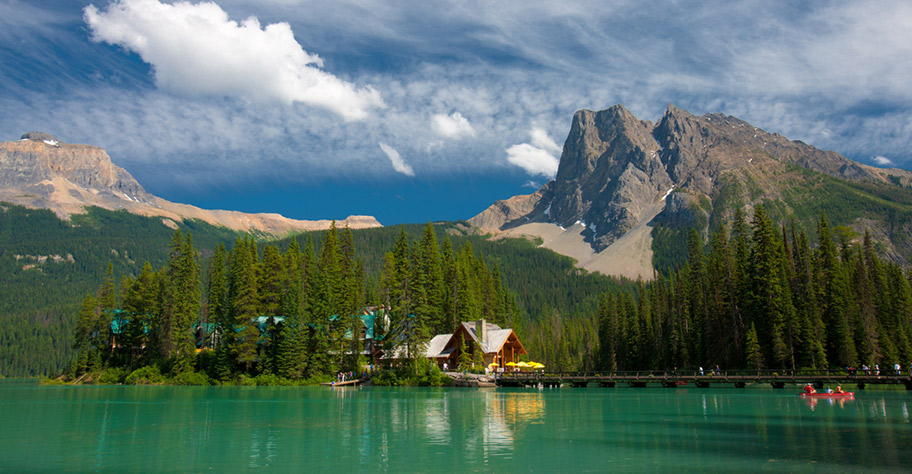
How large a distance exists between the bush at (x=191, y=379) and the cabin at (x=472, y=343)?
86.5 feet

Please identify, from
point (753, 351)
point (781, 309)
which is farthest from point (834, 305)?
point (753, 351)

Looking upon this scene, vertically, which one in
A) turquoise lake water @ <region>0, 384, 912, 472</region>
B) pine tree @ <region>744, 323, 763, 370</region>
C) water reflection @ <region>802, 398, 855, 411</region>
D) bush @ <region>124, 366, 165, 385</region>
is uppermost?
pine tree @ <region>744, 323, 763, 370</region>

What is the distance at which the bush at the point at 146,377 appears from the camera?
7094cm

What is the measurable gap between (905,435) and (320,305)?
58.8 meters

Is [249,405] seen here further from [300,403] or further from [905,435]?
[905,435]

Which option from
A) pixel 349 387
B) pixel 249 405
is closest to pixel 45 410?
pixel 249 405

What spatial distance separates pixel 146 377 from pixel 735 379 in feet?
218

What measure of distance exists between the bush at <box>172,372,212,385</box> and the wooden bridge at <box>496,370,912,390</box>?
34.3m

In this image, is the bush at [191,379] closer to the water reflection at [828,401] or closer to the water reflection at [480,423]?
the water reflection at [480,423]

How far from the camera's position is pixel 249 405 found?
4047 centimetres

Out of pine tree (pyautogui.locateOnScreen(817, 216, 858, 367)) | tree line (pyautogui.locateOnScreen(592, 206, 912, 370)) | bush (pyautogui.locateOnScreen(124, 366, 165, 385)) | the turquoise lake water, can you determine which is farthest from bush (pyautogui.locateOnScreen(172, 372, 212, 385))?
pine tree (pyautogui.locateOnScreen(817, 216, 858, 367))

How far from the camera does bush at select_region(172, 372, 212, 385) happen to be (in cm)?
6938

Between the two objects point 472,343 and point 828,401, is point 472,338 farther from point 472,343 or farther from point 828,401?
point 828,401

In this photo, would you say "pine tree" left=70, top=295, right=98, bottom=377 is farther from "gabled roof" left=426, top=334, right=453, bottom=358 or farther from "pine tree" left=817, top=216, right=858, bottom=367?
"pine tree" left=817, top=216, right=858, bottom=367
